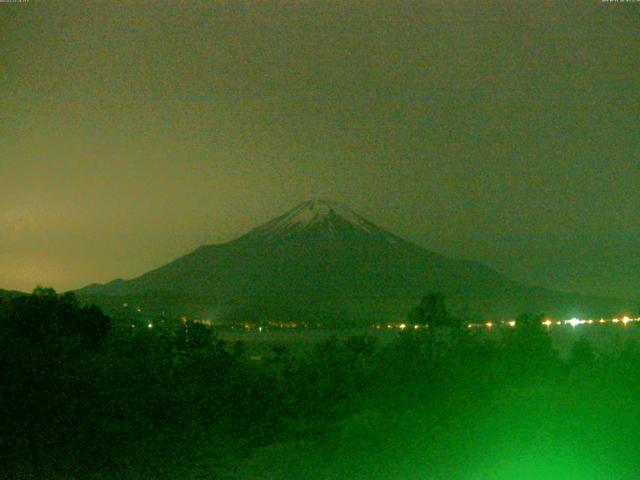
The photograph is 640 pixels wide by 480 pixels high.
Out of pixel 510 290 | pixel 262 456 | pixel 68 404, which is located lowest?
pixel 262 456

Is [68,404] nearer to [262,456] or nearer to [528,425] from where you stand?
[262,456]

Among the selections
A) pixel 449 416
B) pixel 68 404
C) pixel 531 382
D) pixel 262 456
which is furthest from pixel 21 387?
pixel 531 382

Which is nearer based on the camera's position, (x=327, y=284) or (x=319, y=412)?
(x=319, y=412)

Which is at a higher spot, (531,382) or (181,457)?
(531,382)

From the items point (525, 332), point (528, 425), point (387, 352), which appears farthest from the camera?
point (525, 332)

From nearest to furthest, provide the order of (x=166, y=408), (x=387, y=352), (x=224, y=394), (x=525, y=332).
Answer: (x=166, y=408) < (x=224, y=394) < (x=387, y=352) < (x=525, y=332)

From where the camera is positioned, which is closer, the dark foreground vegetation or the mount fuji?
the dark foreground vegetation

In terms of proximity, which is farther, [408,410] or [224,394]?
[224,394]

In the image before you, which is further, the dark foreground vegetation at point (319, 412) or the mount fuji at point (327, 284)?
the mount fuji at point (327, 284)
